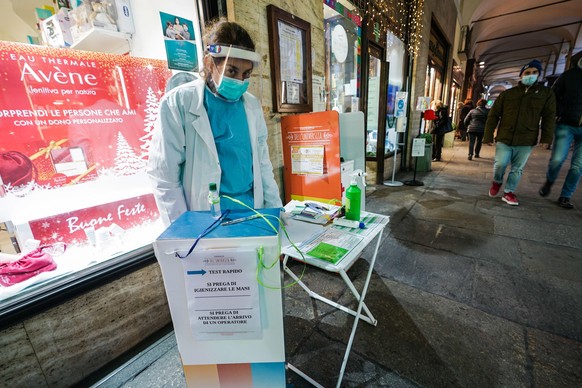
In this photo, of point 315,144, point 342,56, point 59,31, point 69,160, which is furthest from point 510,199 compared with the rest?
point 59,31

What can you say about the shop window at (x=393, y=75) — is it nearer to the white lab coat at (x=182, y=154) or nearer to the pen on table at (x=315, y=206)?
the pen on table at (x=315, y=206)

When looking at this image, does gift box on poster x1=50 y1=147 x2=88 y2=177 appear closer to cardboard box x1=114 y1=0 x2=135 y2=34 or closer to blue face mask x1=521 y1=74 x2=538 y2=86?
cardboard box x1=114 y1=0 x2=135 y2=34

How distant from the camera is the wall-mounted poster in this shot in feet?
6.46

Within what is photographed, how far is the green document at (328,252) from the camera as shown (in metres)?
1.25

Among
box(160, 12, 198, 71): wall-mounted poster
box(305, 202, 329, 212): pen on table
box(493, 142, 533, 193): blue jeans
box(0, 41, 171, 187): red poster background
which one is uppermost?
box(160, 12, 198, 71): wall-mounted poster

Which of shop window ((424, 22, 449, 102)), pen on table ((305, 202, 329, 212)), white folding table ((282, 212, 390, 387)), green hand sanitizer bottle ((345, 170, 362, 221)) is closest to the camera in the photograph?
white folding table ((282, 212, 390, 387))

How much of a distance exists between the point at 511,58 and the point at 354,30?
87.5 ft

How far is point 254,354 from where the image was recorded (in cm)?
96

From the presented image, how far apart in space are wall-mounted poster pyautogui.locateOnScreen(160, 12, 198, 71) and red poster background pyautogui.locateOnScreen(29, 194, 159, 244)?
1145mm

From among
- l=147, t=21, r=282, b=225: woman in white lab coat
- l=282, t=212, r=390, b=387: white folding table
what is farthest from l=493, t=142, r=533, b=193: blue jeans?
l=147, t=21, r=282, b=225: woman in white lab coat

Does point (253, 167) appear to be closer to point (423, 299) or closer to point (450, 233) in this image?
point (423, 299)

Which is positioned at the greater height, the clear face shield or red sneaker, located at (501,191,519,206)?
the clear face shield

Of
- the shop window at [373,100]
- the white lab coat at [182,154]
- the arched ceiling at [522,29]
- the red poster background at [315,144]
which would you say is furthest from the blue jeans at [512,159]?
the arched ceiling at [522,29]

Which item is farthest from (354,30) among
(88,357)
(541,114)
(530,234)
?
(88,357)
